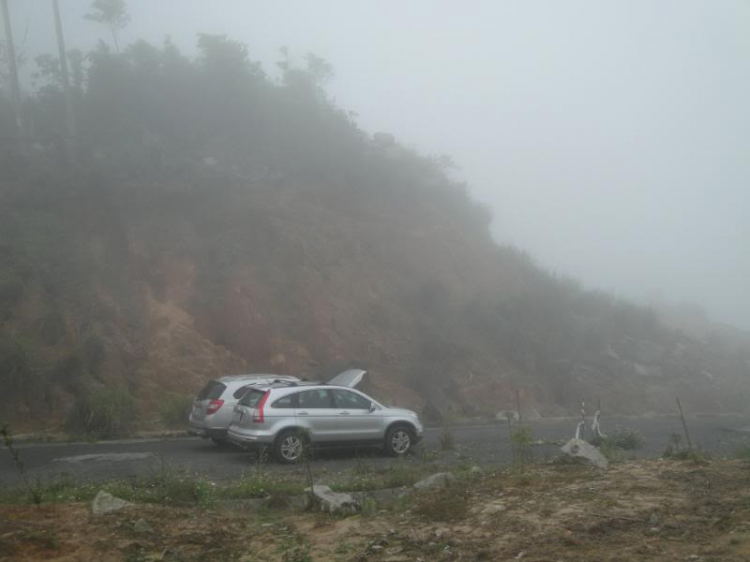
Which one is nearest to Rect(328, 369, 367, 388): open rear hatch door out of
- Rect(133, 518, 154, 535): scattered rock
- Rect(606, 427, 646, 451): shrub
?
Rect(606, 427, 646, 451): shrub

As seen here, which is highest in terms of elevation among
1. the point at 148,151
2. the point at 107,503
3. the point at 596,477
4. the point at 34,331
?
the point at 148,151

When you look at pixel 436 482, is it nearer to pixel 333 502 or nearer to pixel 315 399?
pixel 333 502

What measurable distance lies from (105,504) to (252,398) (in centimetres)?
624

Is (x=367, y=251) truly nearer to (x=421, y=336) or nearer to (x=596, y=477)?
(x=421, y=336)

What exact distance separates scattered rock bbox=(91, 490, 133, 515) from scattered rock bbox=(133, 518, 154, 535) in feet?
1.84

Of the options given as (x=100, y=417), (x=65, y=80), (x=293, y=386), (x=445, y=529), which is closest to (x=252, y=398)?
(x=293, y=386)

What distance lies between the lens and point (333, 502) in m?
8.24

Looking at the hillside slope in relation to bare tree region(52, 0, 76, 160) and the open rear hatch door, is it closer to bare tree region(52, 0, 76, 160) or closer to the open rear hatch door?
bare tree region(52, 0, 76, 160)

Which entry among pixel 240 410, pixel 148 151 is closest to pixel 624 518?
pixel 240 410

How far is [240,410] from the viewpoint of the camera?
45.5 ft

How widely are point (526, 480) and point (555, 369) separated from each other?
23.4 meters

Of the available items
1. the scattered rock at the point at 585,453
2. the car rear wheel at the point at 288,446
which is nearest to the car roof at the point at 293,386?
the car rear wheel at the point at 288,446

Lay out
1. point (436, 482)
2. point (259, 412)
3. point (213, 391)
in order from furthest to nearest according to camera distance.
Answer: point (213, 391), point (259, 412), point (436, 482)

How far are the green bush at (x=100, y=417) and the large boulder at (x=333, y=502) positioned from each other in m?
11.5
